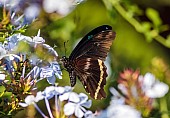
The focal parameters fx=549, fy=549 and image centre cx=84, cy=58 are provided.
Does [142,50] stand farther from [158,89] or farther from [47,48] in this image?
[47,48]

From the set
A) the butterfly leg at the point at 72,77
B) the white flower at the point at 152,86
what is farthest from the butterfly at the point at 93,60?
the white flower at the point at 152,86

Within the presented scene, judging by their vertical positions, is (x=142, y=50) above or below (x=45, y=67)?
below

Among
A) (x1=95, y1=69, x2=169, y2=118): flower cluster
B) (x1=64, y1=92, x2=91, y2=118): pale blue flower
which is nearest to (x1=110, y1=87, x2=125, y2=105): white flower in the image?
(x1=95, y1=69, x2=169, y2=118): flower cluster

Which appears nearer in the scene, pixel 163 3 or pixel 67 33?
pixel 67 33

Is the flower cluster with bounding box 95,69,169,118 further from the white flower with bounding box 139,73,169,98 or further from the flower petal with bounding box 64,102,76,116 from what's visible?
the flower petal with bounding box 64,102,76,116

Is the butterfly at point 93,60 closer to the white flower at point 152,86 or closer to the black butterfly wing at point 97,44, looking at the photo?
the black butterfly wing at point 97,44

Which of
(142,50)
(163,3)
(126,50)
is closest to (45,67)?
(126,50)

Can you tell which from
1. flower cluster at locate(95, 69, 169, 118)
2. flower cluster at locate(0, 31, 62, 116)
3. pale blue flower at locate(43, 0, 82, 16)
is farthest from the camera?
pale blue flower at locate(43, 0, 82, 16)

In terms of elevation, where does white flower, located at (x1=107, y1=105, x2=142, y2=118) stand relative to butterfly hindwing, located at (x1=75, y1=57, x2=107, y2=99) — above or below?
below
